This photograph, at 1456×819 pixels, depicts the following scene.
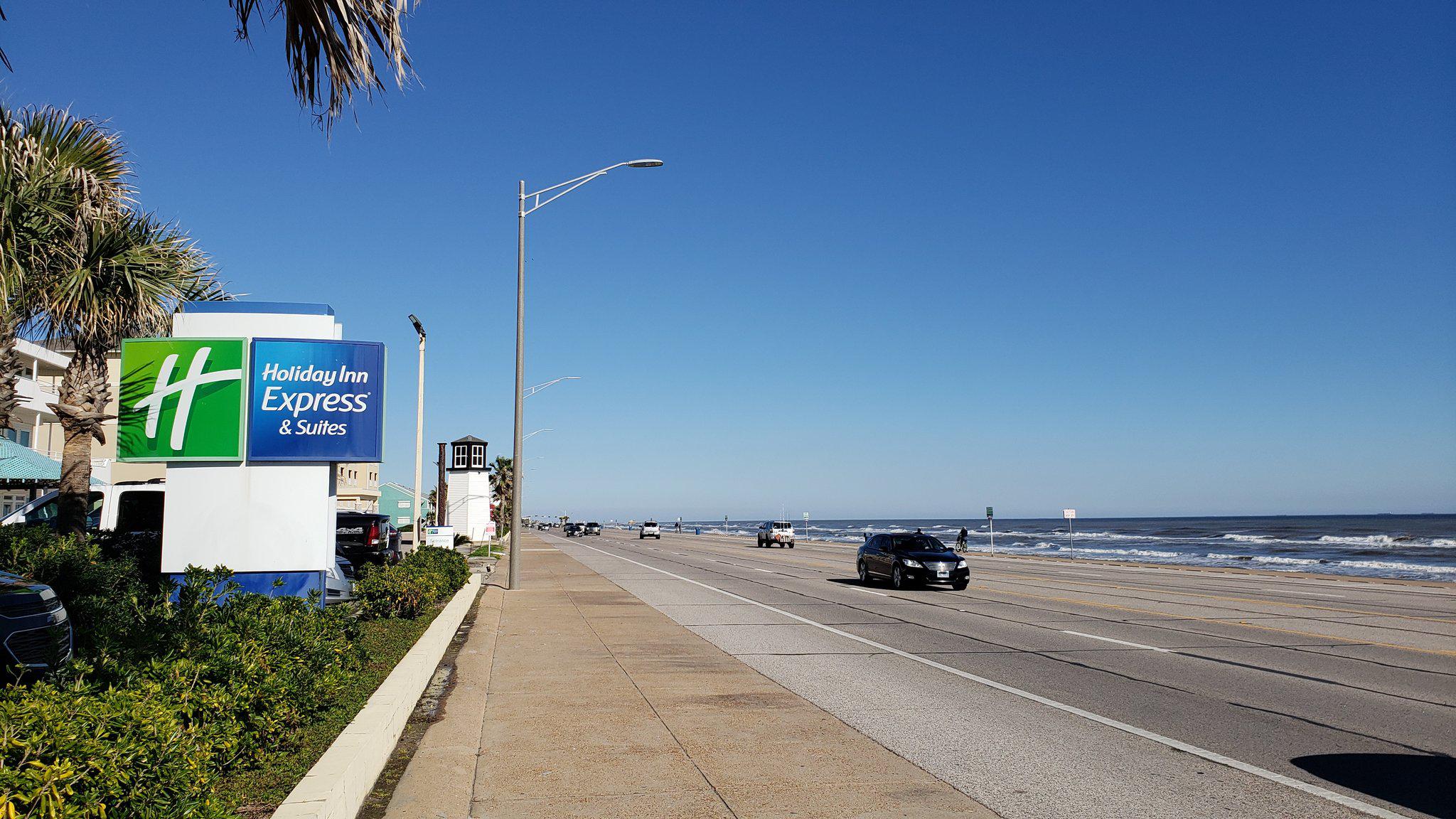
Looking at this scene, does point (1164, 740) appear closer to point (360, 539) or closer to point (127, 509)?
point (127, 509)

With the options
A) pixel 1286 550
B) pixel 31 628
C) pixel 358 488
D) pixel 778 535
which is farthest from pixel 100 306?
pixel 1286 550

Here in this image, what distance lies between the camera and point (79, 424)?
57.3 ft

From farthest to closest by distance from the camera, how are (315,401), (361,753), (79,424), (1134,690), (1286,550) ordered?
(1286,550), (79,424), (315,401), (1134,690), (361,753)

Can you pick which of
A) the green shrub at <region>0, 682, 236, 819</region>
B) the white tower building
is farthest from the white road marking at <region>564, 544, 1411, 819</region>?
the white tower building

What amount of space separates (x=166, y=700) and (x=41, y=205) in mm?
7914

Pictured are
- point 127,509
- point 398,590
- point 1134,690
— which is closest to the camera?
point 1134,690

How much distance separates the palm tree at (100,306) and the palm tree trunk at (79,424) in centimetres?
1

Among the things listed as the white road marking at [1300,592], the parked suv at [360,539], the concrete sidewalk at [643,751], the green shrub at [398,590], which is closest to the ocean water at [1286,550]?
the white road marking at [1300,592]

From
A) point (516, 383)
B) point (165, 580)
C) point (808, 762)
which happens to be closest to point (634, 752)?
point (808, 762)

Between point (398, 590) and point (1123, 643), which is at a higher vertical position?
point (398, 590)

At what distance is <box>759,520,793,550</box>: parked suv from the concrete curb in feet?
176

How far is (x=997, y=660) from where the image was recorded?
41.4ft

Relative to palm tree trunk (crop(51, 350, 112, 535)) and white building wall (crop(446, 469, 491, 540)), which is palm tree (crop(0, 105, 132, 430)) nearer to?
palm tree trunk (crop(51, 350, 112, 535))

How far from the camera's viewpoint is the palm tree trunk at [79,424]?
653 inches
